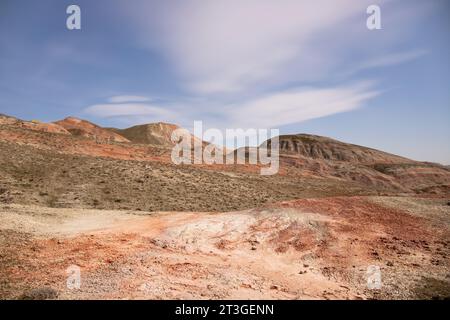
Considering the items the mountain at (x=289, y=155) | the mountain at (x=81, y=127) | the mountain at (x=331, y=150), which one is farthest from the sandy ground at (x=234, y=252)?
the mountain at (x=81, y=127)

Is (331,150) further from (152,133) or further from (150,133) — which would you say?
(150,133)

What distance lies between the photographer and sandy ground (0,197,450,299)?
10.9 metres

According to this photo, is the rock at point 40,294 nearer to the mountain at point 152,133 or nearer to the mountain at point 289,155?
the mountain at point 289,155

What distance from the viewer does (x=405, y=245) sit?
51.5 feet

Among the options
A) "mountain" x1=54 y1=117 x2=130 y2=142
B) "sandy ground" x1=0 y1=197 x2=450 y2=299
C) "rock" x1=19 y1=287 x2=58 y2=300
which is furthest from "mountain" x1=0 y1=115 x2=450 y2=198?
"rock" x1=19 y1=287 x2=58 y2=300

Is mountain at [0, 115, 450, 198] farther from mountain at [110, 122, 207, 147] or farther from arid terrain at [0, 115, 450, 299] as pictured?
arid terrain at [0, 115, 450, 299]

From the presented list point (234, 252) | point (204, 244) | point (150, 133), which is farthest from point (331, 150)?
point (234, 252)

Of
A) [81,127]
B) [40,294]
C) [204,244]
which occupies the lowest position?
[40,294]

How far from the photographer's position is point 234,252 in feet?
48.8

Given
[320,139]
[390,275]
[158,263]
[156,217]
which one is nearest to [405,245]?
[390,275]

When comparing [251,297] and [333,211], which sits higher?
[333,211]
